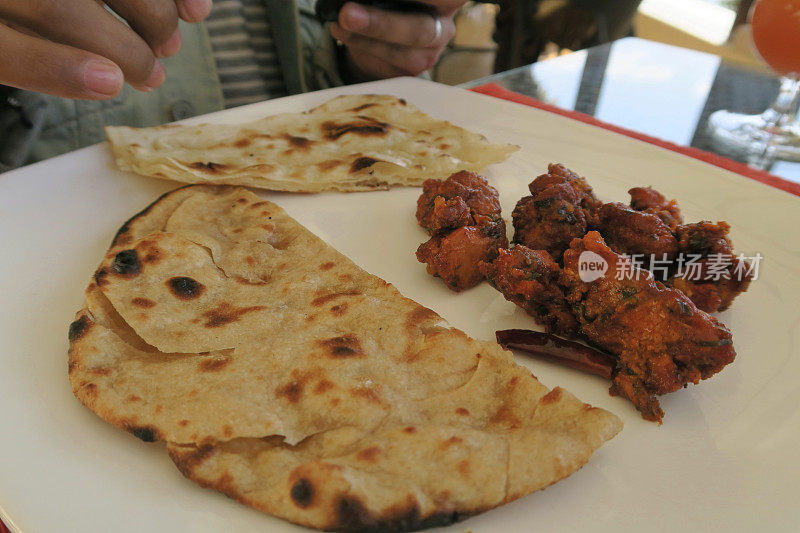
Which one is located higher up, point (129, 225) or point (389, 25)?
point (389, 25)

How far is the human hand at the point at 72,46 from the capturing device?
175 centimetres

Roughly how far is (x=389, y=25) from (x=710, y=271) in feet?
7.43

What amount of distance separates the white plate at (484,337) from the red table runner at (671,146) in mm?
459

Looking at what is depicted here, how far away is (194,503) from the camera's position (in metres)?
1.17

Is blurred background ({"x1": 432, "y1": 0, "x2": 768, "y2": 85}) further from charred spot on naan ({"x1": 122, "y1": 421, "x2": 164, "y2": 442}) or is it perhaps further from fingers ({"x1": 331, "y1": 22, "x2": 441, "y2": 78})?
charred spot on naan ({"x1": 122, "y1": 421, "x2": 164, "y2": 442})

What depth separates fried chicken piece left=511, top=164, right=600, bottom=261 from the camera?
6.43 ft

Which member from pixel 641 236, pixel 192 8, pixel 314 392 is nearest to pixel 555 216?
pixel 641 236

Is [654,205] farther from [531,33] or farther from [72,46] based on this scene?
[531,33]

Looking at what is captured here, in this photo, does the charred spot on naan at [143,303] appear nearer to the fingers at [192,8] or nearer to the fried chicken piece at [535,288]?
the fried chicken piece at [535,288]

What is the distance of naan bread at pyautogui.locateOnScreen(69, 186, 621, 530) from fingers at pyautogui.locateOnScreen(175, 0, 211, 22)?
92cm

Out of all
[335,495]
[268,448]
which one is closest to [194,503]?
[268,448]

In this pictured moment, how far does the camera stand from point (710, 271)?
1.77 meters

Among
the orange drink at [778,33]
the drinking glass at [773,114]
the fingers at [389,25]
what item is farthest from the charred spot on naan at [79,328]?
the orange drink at [778,33]

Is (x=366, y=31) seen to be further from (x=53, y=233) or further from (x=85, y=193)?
(x=53, y=233)
